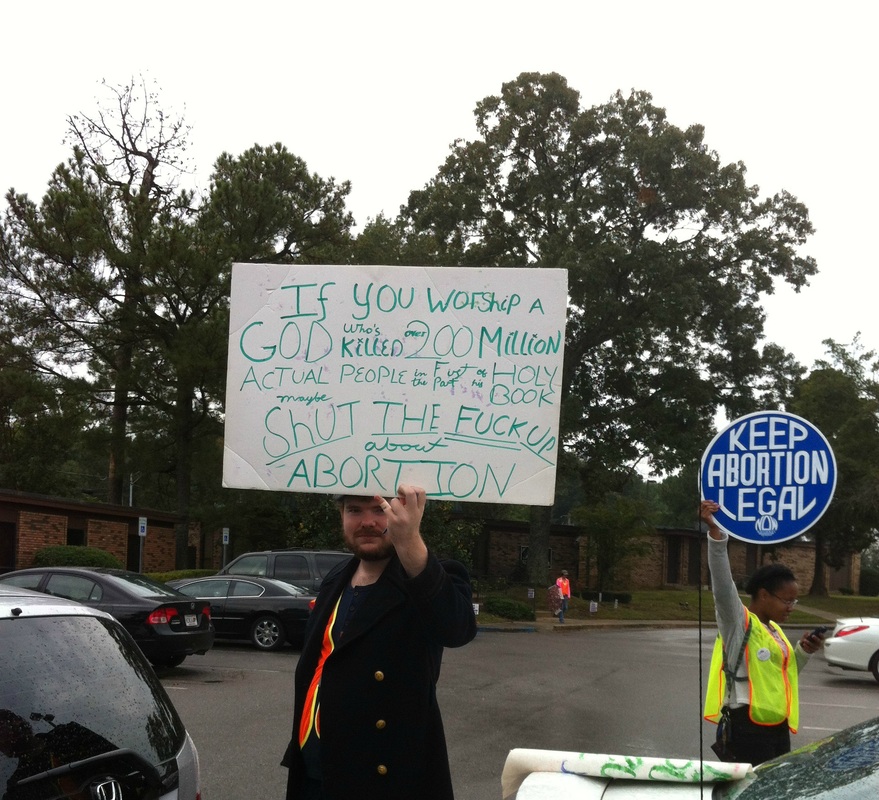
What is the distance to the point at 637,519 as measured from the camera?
Answer: 142 ft

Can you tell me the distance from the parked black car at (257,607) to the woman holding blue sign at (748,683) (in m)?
12.9

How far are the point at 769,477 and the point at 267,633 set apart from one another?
566 inches

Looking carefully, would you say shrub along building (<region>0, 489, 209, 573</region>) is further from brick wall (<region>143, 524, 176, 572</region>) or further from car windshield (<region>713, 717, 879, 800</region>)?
car windshield (<region>713, 717, 879, 800</region>)

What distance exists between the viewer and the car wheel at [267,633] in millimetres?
17562

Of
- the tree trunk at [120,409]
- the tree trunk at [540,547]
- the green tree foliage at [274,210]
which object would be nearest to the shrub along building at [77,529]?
the tree trunk at [120,409]

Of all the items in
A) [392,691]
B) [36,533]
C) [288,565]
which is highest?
[392,691]

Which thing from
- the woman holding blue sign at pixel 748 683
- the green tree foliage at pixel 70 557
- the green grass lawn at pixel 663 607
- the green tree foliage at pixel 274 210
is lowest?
the green grass lawn at pixel 663 607

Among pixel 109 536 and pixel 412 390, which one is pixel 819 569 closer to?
pixel 109 536

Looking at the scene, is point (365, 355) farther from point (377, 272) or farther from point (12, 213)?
point (12, 213)

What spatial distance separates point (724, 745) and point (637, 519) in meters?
39.3

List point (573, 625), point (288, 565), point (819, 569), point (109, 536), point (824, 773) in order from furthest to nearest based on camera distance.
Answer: point (819, 569)
point (109, 536)
point (573, 625)
point (288, 565)
point (824, 773)

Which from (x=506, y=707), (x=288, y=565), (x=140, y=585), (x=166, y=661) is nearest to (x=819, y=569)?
(x=288, y=565)

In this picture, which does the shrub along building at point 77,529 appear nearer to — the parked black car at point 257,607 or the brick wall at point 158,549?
the brick wall at point 158,549

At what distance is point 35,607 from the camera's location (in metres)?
3.72
